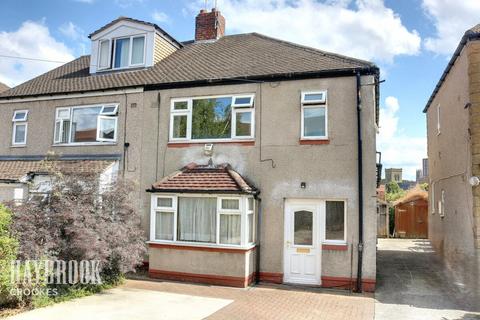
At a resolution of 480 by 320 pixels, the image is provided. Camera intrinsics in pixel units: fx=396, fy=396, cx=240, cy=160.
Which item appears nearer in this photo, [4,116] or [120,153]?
[120,153]

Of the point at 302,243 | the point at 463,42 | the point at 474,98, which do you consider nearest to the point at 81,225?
the point at 302,243

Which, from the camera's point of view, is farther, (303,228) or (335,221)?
(303,228)

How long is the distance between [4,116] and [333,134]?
12605 millimetres

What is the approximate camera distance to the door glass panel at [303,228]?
11.1 metres

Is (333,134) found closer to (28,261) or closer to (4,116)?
(28,261)

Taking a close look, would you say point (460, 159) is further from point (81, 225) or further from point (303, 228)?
point (81, 225)

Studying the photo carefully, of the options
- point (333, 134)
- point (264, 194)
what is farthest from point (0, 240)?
point (333, 134)

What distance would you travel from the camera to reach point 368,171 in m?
10.6

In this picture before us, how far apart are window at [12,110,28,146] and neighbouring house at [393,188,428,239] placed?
2021cm

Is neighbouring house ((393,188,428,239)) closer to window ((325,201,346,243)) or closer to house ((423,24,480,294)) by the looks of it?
house ((423,24,480,294))

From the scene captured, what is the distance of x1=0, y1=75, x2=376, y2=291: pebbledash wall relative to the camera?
10617 mm

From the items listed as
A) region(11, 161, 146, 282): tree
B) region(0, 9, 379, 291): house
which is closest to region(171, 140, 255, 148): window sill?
region(0, 9, 379, 291): house

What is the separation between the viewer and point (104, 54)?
1527 cm

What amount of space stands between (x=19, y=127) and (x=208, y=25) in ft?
27.7
